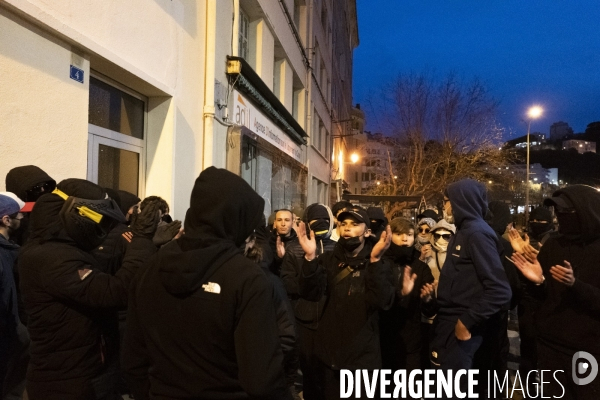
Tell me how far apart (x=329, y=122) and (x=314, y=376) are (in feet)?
71.4

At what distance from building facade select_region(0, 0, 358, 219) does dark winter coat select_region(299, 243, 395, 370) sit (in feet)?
8.57

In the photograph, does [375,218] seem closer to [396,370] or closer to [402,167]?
[396,370]

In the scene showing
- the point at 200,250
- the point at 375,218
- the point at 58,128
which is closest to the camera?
the point at 200,250

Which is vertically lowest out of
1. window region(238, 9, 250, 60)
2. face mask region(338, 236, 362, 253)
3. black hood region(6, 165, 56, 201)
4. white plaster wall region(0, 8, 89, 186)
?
face mask region(338, 236, 362, 253)

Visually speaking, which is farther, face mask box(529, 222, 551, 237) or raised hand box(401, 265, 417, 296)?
face mask box(529, 222, 551, 237)

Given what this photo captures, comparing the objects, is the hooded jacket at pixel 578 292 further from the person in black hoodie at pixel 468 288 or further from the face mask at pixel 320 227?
the face mask at pixel 320 227

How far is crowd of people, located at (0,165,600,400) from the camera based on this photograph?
1817 millimetres

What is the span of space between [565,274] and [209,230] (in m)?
2.55

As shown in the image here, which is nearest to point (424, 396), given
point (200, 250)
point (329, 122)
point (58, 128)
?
point (200, 250)

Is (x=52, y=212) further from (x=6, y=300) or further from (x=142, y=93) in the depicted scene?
(x=142, y=93)

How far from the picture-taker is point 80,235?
8.37 ft

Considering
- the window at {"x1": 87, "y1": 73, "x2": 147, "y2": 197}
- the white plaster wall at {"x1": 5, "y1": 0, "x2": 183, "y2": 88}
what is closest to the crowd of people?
the window at {"x1": 87, "y1": 73, "x2": 147, "y2": 197}

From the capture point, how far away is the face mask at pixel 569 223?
3.19 metres

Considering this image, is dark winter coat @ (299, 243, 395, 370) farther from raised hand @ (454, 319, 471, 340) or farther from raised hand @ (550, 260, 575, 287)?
raised hand @ (550, 260, 575, 287)
